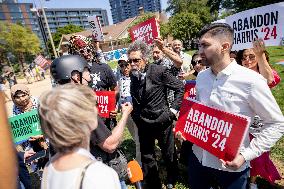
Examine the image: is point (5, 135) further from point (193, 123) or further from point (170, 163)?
point (170, 163)

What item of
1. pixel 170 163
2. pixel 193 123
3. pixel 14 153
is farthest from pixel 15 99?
pixel 14 153

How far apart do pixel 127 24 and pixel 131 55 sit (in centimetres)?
7385

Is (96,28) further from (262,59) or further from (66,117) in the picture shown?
(66,117)

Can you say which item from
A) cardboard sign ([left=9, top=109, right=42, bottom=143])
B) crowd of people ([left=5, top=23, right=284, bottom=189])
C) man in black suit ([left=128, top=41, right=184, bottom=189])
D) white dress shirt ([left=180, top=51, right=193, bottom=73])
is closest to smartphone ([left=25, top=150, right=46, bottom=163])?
crowd of people ([left=5, top=23, right=284, bottom=189])

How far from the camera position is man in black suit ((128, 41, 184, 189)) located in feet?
13.1

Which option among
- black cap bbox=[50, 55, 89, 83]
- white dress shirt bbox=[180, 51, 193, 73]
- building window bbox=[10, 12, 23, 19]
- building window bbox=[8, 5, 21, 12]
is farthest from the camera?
building window bbox=[10, 12, 23, 19]

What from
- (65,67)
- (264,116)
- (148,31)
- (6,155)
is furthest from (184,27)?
(6,155)

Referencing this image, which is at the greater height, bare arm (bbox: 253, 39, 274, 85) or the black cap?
the black cap

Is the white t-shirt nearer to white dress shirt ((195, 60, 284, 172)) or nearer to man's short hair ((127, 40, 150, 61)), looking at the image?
white dress shirt ((195, 60, 284, 172))

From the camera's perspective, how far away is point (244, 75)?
239 cm

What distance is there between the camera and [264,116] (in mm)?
2367

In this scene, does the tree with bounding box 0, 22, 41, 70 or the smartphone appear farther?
the tree with bounding box 0, 22, 41, 70

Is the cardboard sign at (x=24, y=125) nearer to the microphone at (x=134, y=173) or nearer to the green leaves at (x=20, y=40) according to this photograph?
the microphone at (x=134, y=173)

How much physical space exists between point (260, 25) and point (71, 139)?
10.5 feet
